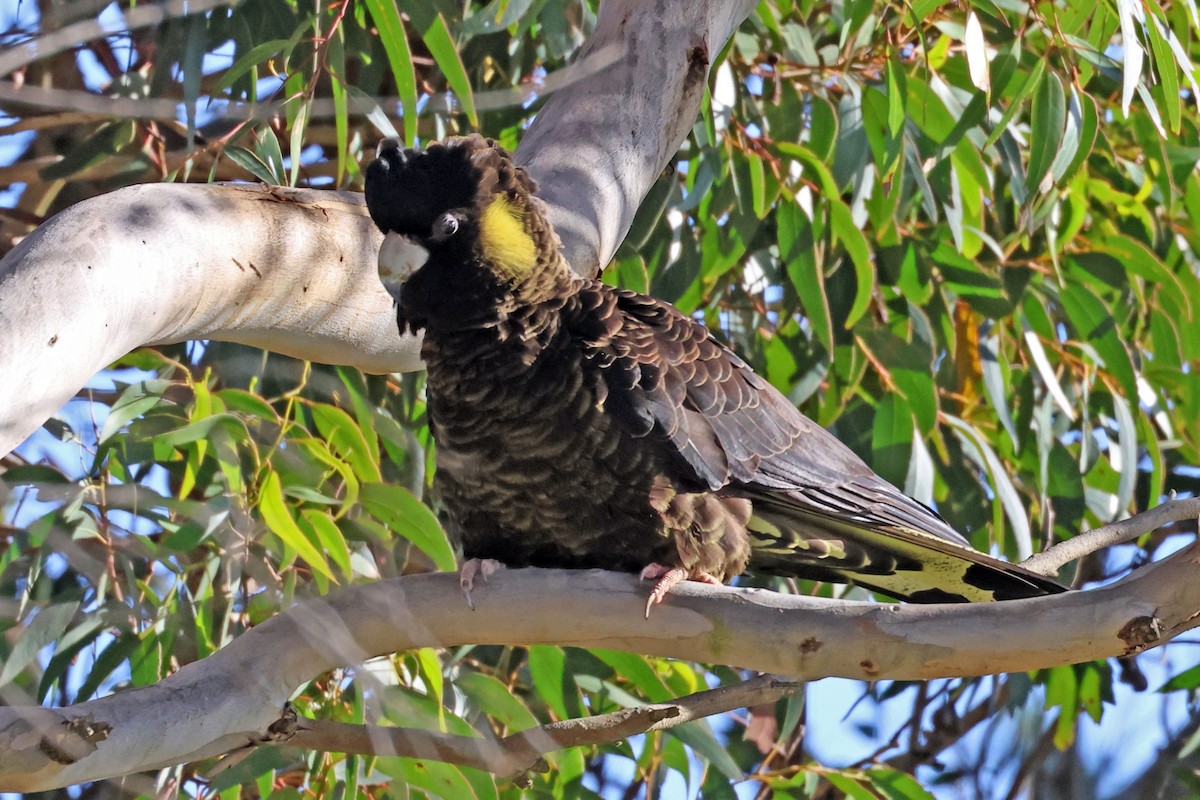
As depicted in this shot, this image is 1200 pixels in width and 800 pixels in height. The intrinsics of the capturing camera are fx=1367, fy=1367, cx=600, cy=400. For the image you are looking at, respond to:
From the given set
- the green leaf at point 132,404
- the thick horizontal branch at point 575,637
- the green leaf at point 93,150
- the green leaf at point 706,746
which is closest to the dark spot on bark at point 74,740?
the thick horizontal branch at point 575,637

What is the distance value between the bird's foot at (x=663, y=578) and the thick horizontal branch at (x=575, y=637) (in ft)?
0.07

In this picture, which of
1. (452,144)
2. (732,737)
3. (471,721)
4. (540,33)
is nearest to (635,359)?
(452,144)

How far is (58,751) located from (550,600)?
561mm

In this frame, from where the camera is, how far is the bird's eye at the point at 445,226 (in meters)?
1.87

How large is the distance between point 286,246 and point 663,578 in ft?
2.23

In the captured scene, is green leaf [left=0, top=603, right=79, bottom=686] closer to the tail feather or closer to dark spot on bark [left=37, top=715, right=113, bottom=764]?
dark spot on bark [left=37, top=715, right=113, bottom=764]

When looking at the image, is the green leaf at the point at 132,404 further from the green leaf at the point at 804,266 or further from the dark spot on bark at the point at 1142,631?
the dark spot on bark at the point at 1142,631

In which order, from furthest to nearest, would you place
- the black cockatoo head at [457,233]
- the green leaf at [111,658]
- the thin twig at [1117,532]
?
the green leaf at [111,658]
the black cockatoo head at [457,233]
the thin twig at [1117,532]

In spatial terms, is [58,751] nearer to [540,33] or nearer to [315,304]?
[315,304]

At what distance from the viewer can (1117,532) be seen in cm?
170

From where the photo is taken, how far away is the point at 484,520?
1.98m

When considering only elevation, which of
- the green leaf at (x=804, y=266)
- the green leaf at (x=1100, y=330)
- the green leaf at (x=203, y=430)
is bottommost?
the green leaf at (x=203, y=430)

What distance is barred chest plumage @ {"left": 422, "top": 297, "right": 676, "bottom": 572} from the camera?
1.89m

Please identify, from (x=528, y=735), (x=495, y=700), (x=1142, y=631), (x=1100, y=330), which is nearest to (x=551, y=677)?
(x=495, y=700)
